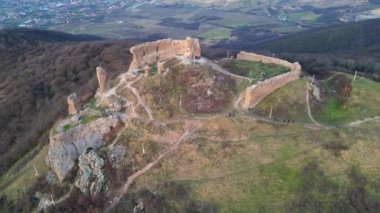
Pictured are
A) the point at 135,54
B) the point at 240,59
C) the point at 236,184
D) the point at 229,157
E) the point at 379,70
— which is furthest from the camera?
the point at 379,70

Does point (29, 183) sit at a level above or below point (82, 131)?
below

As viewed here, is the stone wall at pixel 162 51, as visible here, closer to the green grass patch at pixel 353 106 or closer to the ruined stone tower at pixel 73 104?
the ruined stone tower at pixel 73 104

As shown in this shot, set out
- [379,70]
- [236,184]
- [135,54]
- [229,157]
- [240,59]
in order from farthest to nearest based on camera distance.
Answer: [379,70] < [240,59] < [135,54] < [229,157] < [236,184]

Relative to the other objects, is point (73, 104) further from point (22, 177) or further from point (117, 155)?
point (22, 177)

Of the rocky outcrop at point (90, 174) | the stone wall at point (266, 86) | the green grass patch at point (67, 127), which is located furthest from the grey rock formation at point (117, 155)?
the stone wall at point (266, 86)

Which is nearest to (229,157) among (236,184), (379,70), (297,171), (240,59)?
(236,184)

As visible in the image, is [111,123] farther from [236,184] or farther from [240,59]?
[240,59]

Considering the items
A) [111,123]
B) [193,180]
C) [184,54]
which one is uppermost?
[184,54]
